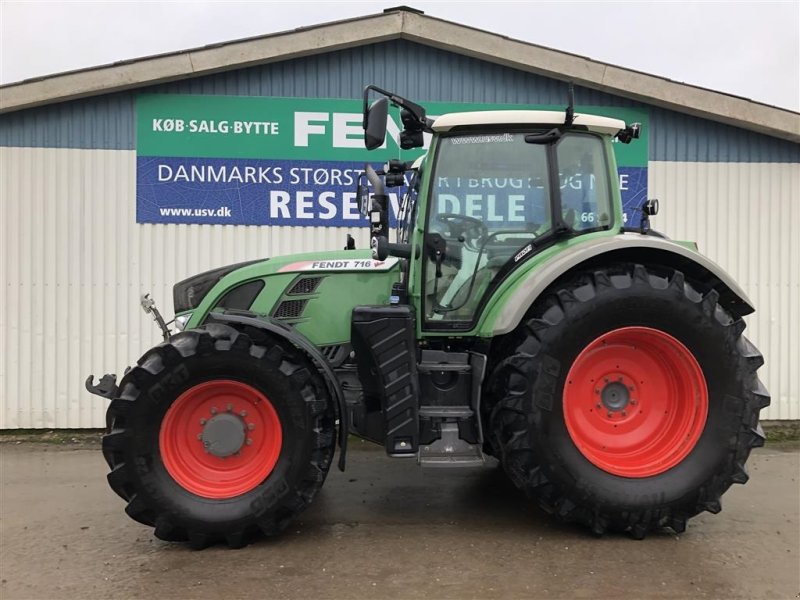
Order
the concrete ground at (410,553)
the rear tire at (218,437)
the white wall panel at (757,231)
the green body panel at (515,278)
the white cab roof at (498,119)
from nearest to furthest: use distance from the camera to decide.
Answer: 1. the concrete ground at (410,553)
2. the rear tire at (218,437)
3. the green body panel at (515,278)
4. the white cab roof at (498,119)
5. the white wall panel at (757,231)

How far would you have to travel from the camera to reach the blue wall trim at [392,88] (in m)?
6.05

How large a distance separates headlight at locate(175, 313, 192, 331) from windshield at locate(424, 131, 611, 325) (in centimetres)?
161

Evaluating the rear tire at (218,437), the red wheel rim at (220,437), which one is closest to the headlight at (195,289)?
the rear tire at (218,437)

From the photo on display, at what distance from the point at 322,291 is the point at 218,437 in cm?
108

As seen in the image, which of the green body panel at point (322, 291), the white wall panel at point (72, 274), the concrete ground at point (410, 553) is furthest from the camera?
the white wall panel at point (72, 274)

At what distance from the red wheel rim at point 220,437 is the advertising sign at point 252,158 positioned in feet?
9.97

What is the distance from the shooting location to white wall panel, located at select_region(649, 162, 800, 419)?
6426 mm

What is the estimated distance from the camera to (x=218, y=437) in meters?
3.48

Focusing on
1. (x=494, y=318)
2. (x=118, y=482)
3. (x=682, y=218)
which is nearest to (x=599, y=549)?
(x=494, y=318)

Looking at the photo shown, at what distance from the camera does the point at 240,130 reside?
6141mm

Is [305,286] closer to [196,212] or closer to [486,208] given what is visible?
[486,208]

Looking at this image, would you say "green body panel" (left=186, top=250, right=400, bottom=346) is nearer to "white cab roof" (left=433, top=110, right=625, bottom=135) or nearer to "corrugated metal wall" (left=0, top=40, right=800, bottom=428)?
"white cab roof" (left=433, top=110, right=625, bottom=135)

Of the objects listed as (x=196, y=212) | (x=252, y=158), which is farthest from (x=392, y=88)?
(x=196, y=212)

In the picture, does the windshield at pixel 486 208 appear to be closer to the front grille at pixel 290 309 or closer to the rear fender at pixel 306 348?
the rear fender at pixel 306 348
